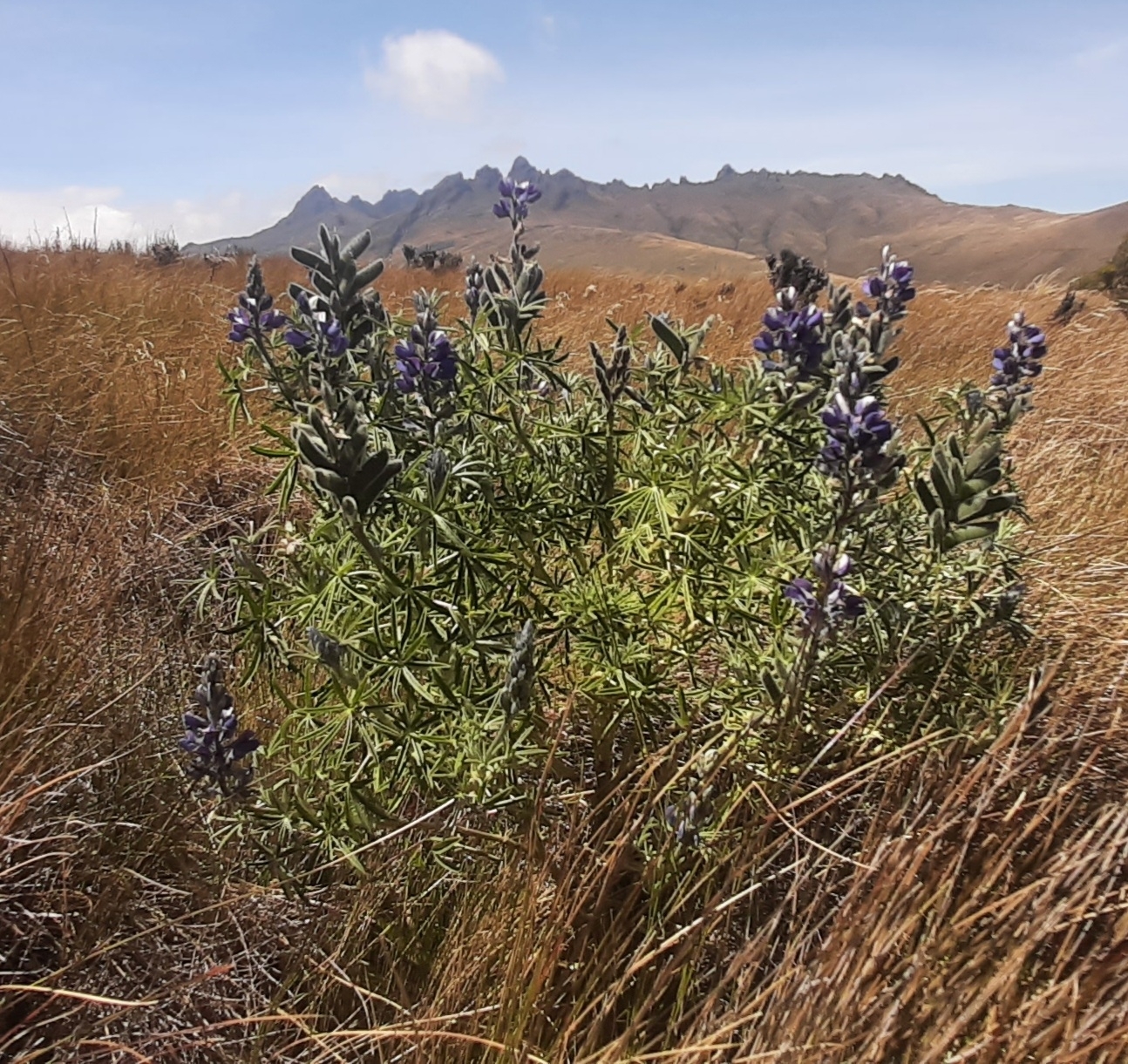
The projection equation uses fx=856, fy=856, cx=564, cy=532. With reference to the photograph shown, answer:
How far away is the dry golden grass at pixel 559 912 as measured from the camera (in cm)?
129

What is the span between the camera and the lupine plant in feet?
4.76

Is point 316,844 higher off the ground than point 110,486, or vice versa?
point 110,486

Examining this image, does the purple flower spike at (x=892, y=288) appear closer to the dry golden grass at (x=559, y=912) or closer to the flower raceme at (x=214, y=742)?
the dry golden grass at (x=559, y=912)

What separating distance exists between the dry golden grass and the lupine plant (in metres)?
0.16

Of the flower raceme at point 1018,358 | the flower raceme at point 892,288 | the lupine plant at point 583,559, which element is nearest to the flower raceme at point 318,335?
the lupine plant at point 583,559

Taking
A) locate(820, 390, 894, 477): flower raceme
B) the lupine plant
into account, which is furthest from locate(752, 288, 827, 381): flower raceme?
locate(820, 390, 894, 477): flower raceme

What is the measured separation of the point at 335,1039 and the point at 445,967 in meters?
0.21

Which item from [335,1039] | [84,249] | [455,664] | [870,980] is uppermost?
[84,249]

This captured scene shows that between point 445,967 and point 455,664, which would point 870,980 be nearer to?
point 445,967

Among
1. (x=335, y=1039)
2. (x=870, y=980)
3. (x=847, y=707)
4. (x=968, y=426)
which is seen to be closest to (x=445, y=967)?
(x=335, y=1039)

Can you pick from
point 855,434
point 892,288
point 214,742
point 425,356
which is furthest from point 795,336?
point 214,742

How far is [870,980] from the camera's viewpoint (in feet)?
4.27

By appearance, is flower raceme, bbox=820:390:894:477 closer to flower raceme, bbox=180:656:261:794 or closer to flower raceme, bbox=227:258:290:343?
flower raceme, bbox=227:258:290:343

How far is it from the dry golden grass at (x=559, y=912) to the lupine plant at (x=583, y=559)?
156 mm
